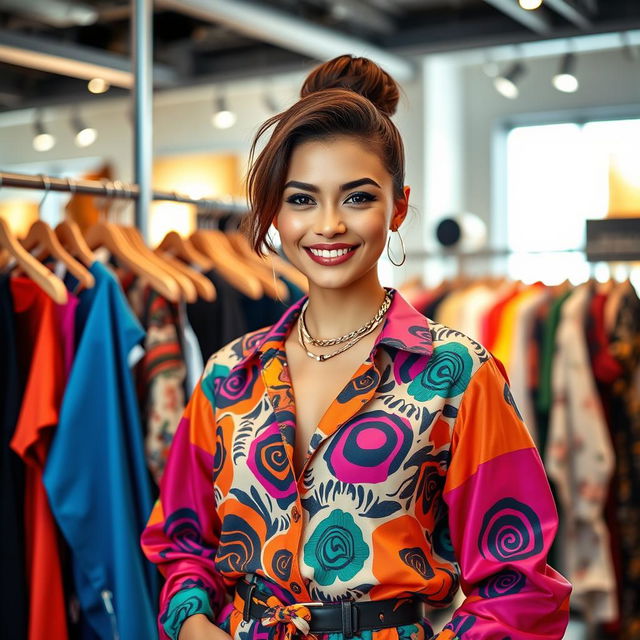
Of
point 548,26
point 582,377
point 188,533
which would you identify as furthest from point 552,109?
point 188,533

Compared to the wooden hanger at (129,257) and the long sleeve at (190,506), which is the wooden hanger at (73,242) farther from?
the long sleeve at (190,506)

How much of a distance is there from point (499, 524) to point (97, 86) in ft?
18.3

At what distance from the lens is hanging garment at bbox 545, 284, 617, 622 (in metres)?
3.34

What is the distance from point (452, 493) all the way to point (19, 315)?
1.11 m

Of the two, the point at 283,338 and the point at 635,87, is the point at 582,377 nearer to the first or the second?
the point at 283,338

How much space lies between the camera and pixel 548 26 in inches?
171

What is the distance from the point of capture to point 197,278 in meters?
2.29

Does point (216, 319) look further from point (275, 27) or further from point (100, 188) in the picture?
point (275, 27)

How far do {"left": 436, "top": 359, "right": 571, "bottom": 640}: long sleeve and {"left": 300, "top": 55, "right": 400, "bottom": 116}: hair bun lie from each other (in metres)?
0.52

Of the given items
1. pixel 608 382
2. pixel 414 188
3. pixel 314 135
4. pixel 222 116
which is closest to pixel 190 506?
pixel 314 135

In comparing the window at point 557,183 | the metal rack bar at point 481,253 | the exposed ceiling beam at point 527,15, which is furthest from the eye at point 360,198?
the window at point 557,183

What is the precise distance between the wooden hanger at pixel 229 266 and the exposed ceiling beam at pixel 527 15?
5.88ft

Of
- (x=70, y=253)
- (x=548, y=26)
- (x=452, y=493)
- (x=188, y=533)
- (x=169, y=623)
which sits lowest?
(x=169, y=623)

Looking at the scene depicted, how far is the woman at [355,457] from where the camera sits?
1370 mm
